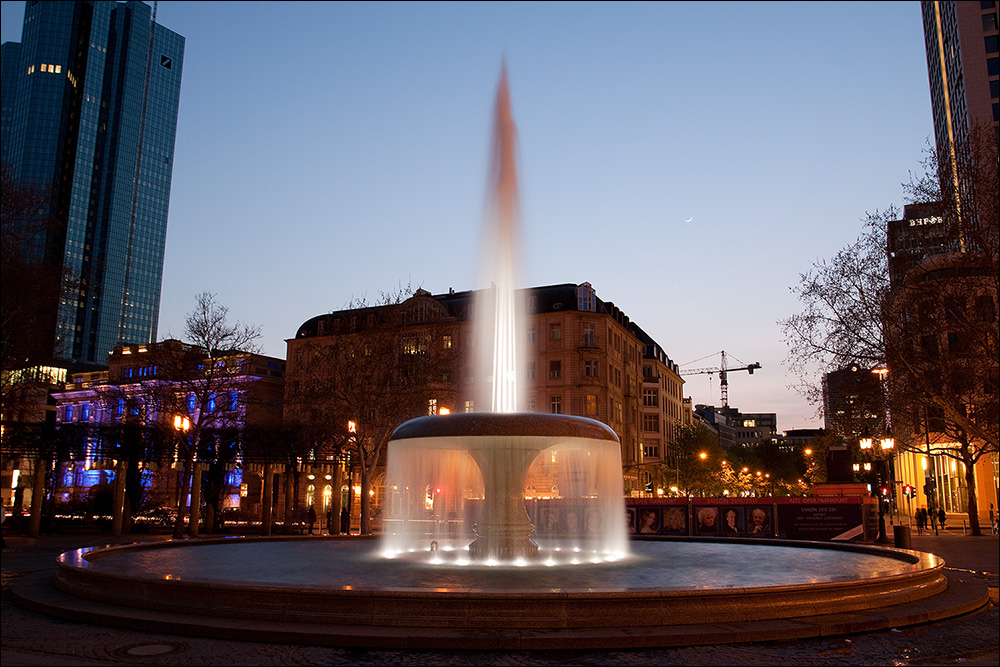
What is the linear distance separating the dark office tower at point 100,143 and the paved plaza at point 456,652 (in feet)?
459

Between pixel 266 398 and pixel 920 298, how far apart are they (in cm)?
6131

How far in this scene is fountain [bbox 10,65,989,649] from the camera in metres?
9.52

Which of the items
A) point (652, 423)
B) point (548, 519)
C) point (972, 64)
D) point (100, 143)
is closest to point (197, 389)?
point (548, 519)

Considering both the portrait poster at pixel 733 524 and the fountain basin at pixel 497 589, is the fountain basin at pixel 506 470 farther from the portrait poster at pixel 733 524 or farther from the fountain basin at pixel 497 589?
the portrait poster at pixel 733 524

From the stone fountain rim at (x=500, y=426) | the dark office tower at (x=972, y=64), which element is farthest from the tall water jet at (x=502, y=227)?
the dark office tower at (x=972, y=64)

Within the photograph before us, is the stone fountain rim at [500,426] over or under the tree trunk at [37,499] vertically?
over

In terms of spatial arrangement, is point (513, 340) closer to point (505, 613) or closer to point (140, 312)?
point (505, 613)

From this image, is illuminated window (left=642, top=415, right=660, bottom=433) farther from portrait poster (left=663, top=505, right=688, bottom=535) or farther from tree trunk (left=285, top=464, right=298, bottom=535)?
portrait poster (left=663, top=505, right=688, bottom=535)

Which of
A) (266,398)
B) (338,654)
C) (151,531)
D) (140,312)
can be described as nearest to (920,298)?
(338,654)

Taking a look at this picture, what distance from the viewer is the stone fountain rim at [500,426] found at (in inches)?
560

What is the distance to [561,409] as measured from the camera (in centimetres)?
6291

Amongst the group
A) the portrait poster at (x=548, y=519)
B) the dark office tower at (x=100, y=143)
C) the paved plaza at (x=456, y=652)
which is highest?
the dark office tower at (x=100, y=143)

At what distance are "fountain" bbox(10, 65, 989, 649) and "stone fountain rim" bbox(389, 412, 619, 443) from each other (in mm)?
26

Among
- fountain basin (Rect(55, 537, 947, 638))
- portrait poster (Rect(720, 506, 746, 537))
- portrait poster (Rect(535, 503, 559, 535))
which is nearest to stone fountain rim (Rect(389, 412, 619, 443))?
fountain basin (Rect(55, 537, 947, 638))
